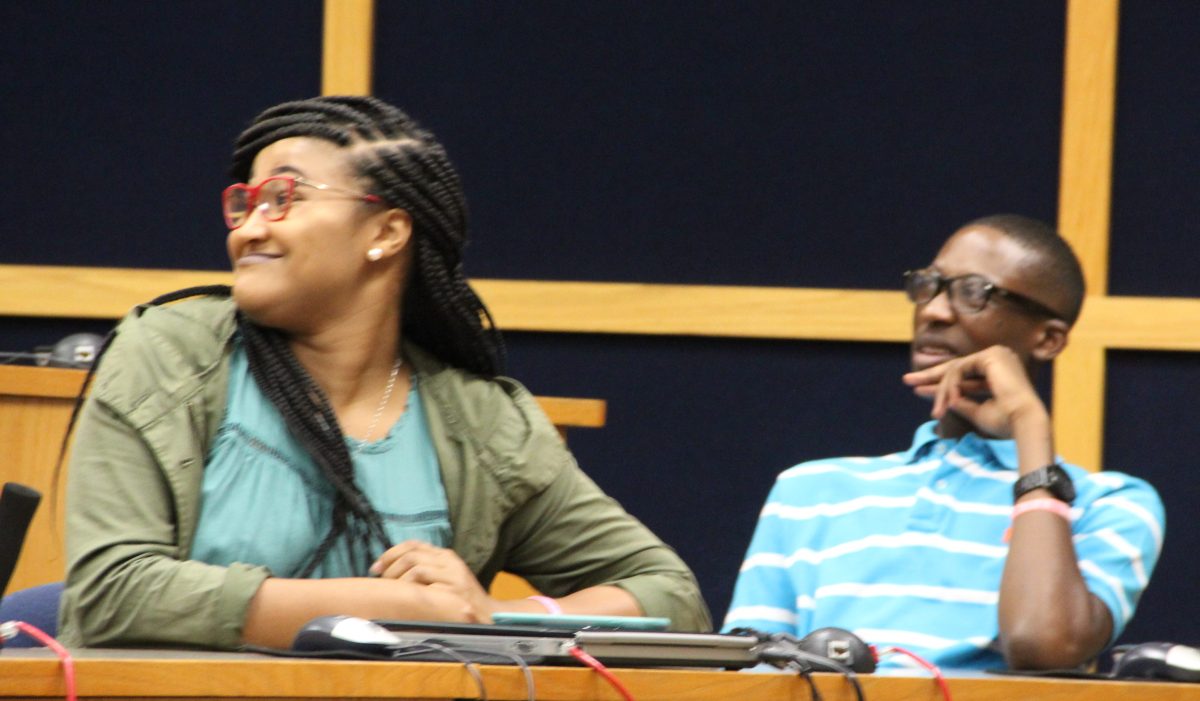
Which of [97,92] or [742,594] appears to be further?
[97,92]

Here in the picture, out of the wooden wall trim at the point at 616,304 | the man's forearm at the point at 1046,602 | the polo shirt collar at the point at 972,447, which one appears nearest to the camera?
the man's forearm at the point at 1046,602

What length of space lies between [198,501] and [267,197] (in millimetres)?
419

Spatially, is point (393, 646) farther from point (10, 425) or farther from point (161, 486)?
point (10, 425)

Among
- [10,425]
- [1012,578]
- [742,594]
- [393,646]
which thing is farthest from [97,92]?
[393,646]

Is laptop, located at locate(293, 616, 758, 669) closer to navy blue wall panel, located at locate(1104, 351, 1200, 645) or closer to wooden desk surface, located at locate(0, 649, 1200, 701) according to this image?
wooden desk surface, located at locate(0, 649, 1200, 701)

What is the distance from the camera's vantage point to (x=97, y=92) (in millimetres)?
3740

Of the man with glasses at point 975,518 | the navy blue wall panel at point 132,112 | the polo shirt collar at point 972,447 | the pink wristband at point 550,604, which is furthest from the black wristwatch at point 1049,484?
the navy blue wall panel at point 132,112

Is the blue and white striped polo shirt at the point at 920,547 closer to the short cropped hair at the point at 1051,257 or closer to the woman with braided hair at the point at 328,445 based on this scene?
the short cropped hair at the point at 1051,257

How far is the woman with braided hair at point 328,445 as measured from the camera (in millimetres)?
1813

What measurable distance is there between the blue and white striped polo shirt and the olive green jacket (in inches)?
16.5

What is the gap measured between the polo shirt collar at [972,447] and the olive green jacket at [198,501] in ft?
2.18

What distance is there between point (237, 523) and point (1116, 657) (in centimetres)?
102

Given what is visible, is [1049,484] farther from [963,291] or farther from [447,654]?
[447,654]

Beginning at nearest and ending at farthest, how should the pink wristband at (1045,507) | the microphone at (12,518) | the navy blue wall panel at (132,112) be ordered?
the microphone at (12,518), the pink wristband at (1045,507), the navy blue wall panel at (132,112)
